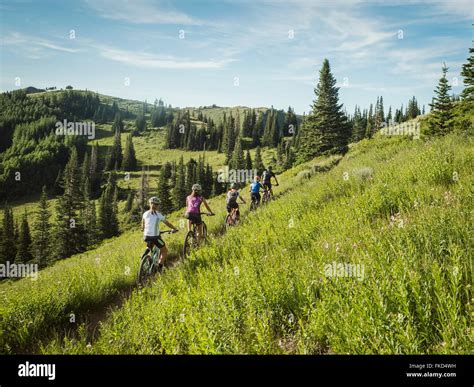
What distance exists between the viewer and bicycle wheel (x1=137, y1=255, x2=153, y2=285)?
26.8ft

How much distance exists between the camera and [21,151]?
156m

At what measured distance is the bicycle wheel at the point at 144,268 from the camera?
816 cm

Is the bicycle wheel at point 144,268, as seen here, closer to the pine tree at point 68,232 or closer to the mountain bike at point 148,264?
the mountain bike at point 148,264

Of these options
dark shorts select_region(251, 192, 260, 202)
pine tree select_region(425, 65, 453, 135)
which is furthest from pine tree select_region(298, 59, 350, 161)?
dark shorts select_region(251, 192, 260, 202)

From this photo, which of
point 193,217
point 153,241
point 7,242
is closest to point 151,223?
point 153,241

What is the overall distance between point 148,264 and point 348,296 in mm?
6544

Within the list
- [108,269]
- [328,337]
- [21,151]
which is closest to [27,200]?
[21,151]

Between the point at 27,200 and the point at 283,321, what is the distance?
544 ft

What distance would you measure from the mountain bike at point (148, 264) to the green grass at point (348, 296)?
1.46 meters

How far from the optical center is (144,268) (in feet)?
27.1

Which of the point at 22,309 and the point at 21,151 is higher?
the point at 21,151

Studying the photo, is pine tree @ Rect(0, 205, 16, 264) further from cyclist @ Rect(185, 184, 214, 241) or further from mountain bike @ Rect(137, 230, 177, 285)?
mountain bike @ Rect(137, 230, 177, 285)

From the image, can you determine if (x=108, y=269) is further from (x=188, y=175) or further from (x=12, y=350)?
(x=188, y=175)

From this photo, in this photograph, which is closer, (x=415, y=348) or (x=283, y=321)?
(x=415, y=348)
